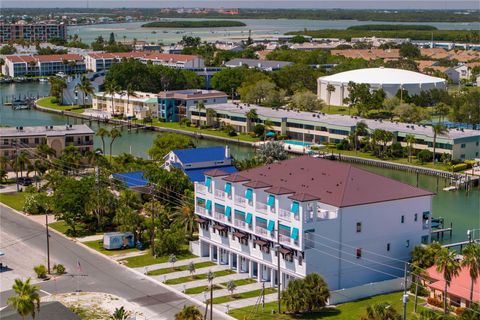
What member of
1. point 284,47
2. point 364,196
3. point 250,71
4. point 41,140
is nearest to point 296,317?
point 364,196

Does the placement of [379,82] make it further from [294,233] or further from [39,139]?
[294,233]

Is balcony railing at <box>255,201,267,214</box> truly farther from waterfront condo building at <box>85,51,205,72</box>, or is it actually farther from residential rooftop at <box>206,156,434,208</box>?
waterfront condo building at <box>85,51,205,72</box>

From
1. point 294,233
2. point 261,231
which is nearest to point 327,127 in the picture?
point 261,231

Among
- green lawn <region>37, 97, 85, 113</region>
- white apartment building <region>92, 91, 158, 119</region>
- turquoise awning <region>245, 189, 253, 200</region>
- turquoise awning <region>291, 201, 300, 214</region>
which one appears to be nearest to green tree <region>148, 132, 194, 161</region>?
turquoise awning <region>245, 189, 253, 200</region>

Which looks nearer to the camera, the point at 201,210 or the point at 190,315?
the point at 190,315

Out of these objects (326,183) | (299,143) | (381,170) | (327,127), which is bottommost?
(381,170)

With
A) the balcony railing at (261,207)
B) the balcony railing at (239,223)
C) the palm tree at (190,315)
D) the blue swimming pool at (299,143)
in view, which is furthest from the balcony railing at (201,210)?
the blue swimming pool at (299,143)
